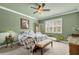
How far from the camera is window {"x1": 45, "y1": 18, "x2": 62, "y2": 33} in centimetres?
186

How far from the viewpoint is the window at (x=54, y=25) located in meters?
1.86

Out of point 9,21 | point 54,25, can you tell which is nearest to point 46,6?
point 54,25

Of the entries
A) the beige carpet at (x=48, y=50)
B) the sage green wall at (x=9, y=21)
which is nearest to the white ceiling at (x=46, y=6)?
the sage green wall at (x=9, y=21)

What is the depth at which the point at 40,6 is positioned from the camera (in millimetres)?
1781

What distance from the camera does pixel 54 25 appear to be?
74.0 inches

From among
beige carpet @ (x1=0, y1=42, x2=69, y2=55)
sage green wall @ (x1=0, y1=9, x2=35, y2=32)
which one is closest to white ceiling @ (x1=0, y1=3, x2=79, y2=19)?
sage green wall @ (x1=0, y1=9, x2=35, y2=32)

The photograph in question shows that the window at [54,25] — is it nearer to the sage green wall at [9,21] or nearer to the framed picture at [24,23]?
the framed picture at [24,23]

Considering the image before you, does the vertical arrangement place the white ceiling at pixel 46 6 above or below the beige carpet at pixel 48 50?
above

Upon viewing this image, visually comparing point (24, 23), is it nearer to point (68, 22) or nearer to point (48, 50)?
point (48, 50)

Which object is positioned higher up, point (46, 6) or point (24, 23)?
point (46, 6)

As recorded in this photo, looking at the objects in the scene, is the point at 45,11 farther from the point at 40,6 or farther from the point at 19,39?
the point at 19,39

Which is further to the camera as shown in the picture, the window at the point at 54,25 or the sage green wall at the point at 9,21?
the window at the point at 54,25
